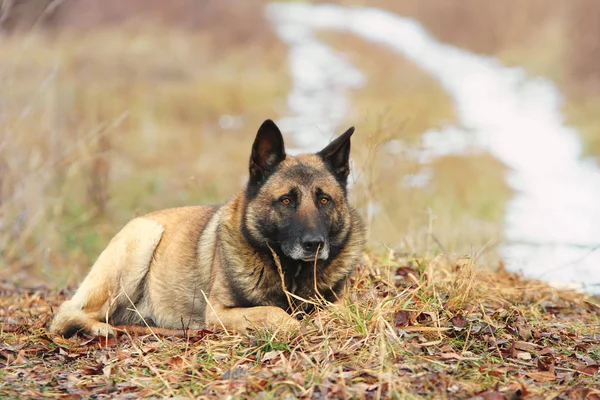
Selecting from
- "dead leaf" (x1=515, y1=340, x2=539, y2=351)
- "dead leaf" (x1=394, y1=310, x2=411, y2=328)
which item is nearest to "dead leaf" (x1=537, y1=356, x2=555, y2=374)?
"dead leaf" (x1=515, y1=340, x2=539, y2=351)

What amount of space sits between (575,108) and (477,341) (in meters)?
16.2

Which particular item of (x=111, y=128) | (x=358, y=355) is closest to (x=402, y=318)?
(x=358, y=355)

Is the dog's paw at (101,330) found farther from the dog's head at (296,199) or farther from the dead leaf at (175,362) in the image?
the dog's head at (296,199)

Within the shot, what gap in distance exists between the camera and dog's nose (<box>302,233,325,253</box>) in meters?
4.91

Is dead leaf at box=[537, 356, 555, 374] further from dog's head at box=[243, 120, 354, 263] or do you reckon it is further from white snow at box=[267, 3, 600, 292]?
white snow at box=[267, 3, 600, 292]

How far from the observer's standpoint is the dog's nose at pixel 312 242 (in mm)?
4910

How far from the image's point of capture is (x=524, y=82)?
22.7 metres

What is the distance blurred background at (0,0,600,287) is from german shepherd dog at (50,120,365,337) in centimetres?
98

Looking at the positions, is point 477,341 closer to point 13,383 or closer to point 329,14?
point 13,383

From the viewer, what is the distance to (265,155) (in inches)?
212

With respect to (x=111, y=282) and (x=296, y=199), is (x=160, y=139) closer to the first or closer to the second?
(x=111, y=282)

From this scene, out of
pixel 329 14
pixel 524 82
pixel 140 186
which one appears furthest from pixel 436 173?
pixel 329 14

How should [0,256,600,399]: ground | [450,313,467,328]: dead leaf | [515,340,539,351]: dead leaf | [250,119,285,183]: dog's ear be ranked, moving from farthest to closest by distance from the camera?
1. [250,119,285,183]: dog's ear
2. [450,313,467,328]: dead leaf
3. [515,340,539,351]: dead leaf
4. [0,256,600,399]: ground

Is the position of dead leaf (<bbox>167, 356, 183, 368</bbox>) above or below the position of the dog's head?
below
